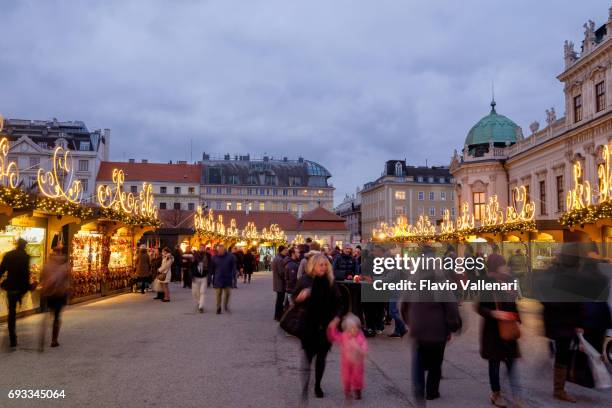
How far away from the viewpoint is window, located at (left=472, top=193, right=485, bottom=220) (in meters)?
54.1

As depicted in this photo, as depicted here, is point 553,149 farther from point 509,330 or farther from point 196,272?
point 509,330

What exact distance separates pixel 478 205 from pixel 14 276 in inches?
1980

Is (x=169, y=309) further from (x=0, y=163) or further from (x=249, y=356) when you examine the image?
(x=249, y=356)

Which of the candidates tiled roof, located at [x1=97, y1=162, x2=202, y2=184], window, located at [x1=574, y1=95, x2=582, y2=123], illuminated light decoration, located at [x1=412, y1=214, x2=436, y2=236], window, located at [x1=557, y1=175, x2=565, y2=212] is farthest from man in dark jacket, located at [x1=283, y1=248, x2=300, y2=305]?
tiled roof, located at [x1=97, y1=162, x2=202, y2=184]

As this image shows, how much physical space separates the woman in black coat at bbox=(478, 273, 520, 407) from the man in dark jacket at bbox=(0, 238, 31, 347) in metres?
7.33

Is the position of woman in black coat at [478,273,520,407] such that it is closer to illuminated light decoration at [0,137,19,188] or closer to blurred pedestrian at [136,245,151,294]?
illuminated light decoration at [0,137,19,188]

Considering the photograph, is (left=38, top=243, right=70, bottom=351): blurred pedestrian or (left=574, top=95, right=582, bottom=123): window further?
(left=574, top=95, right=582, bottom=123): window

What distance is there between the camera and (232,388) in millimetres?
6926

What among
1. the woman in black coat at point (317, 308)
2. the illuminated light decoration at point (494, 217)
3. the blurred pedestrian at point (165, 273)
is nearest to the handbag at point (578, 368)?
the woman in black coat at point (317, 308)

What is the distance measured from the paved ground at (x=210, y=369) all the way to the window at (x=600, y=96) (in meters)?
25.7

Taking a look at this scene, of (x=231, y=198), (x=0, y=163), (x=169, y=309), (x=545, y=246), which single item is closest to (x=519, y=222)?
(x=545, y=246)

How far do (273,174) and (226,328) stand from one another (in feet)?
339

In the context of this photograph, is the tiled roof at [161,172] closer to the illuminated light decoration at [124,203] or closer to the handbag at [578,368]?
the illuminated light decoration at [124,203]

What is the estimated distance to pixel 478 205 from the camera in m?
54.5
